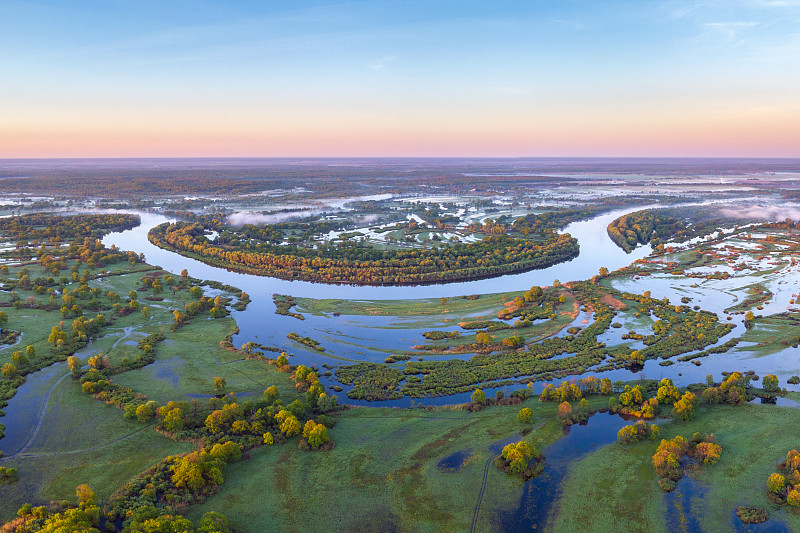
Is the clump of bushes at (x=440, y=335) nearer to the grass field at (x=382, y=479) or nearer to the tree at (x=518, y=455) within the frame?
the grass field at (x=382, y=479)

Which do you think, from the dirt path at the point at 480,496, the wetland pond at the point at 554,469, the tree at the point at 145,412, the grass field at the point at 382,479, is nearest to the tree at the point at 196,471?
the grass field at the point at 382,479

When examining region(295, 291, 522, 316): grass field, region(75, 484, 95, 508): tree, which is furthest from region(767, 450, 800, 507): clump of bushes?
region(75, 484, 95, 508): tree

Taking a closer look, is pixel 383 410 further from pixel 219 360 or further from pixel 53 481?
pixel 53 481

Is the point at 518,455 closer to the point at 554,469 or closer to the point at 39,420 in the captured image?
the point at 554,469

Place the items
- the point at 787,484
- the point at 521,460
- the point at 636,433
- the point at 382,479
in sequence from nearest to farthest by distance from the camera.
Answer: the point at 787,484
the point at 382,479
the point at 521,460
the point at 636,433

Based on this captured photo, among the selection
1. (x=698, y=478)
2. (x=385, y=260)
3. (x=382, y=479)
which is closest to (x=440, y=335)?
(x=382, y=479)

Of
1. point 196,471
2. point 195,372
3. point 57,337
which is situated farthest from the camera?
point 57,337

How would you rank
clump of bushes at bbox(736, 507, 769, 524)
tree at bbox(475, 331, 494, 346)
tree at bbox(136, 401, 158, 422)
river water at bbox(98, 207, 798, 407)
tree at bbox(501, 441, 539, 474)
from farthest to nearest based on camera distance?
tree at bbox(475, 331, 494, 346) < river water at bbox(98, 207, 798, 407) < tree at bbox(136, 401, 158, 422) < tree at bbox(501, 441, 539, 474) < clump of bushes at bbox(736, 507, 769, 524)

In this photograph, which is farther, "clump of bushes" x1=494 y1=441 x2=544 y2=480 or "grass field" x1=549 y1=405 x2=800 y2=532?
"clump of bushes" x1=494 y1=441 x2=544 y2=480

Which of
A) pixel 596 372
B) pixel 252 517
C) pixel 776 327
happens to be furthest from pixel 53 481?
pixel 776 327

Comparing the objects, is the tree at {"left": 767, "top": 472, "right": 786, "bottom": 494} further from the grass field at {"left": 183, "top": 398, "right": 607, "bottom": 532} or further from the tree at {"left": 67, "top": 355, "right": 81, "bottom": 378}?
the tree at {"left": 67, "top": 355, "right": 81, "bottom": 378}

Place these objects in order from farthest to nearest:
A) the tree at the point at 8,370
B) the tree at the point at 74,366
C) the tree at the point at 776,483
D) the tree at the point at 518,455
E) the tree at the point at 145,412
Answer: the tree at the point at 74,366 < the tree at the point at 8,370 < the tree at the point at 145,412 < the tree at the point at 518,455 < the tree at the point at 776,483

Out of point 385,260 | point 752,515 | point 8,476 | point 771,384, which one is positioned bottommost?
point 752,515
